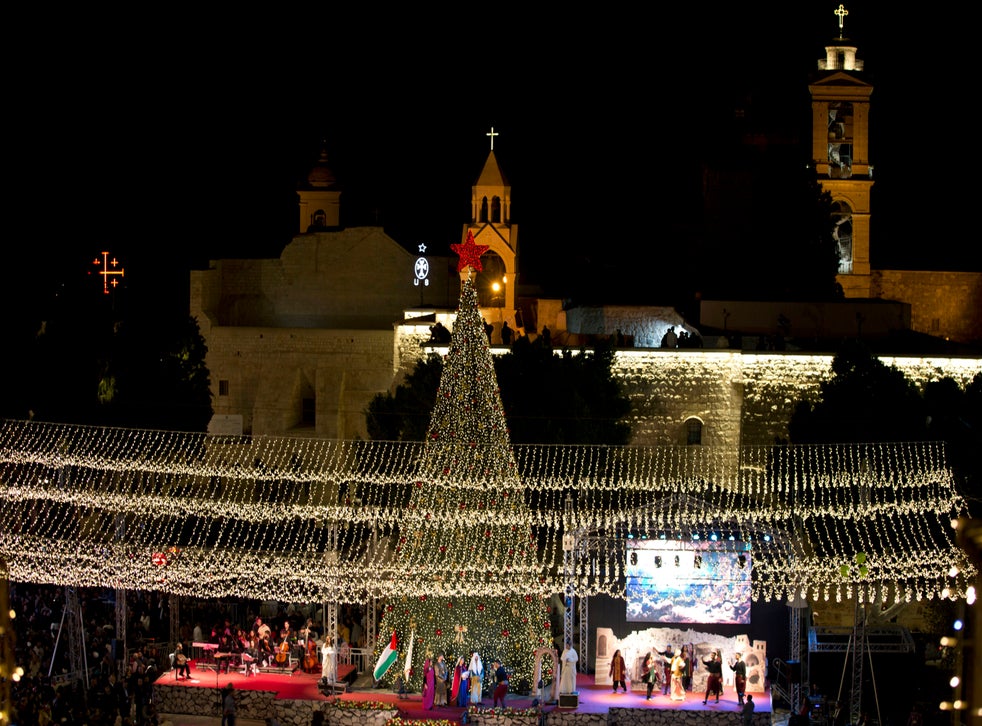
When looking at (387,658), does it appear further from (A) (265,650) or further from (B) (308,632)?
(A) (265,650)

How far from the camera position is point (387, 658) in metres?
23.9

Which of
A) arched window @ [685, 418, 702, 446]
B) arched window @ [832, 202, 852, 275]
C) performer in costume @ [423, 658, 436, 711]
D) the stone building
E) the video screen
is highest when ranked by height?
arched window @ [832, 202, 852, 275]

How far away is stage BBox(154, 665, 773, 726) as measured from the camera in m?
22.8

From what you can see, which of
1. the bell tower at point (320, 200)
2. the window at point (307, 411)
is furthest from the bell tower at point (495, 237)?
the bell tower at point (320, 200)

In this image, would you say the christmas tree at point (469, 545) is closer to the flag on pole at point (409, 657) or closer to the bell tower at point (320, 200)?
the flag on pole at point (409, 657)

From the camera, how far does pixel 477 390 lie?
23984 millimetres

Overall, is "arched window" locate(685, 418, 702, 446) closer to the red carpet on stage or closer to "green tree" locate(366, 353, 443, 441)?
"green tree" locate(366, 353, 443, 441)

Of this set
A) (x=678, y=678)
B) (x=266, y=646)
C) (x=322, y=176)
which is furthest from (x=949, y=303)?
(x=266, y=646)

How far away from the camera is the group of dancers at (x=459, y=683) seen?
23.2m

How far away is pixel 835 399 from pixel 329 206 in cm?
2227

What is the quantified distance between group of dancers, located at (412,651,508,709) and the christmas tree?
0.69 ft

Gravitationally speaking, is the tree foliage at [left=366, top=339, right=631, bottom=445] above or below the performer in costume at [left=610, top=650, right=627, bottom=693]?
above

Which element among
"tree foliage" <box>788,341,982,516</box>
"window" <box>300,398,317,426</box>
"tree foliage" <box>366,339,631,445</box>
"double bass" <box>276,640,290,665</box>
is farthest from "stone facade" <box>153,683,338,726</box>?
"window" <box>300,398,317,426</box>

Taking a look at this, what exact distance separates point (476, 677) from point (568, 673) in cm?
136
